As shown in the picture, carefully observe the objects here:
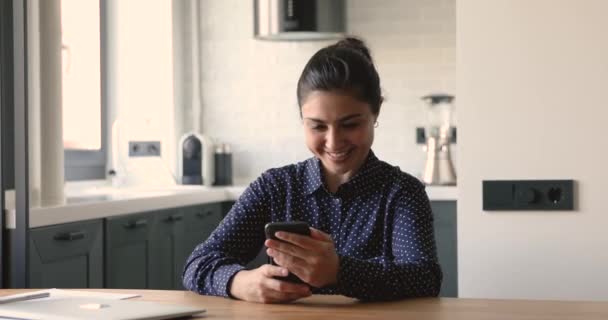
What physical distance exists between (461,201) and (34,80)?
145cm

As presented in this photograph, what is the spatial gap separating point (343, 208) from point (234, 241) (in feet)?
0.82

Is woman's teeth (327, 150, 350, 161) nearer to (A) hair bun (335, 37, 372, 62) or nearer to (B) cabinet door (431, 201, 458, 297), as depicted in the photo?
(A) hair bun (335, 37, 372, 62)

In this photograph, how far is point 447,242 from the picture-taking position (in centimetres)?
396

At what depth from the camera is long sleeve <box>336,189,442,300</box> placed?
1.73 metres

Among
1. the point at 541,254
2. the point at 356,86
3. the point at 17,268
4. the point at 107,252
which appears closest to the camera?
the point at 356,86

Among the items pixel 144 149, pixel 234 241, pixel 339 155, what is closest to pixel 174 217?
pixel 144 149

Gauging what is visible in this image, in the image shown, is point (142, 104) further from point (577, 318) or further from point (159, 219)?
point (577, 318)

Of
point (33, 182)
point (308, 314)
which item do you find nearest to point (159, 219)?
point (33, 182)

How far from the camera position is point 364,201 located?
2.01 meters

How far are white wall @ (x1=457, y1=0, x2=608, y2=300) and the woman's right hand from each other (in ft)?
2.68

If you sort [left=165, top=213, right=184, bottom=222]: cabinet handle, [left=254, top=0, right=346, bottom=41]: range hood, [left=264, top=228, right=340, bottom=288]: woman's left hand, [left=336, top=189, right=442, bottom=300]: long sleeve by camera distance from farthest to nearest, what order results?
1. [left=254, top=0, right=346, bottom=41]: range hood
2. [left=165, top=213, right=184, bottom=222]: cabinet handle
3. [left=336, top=189, right=442, bottom=300]: long sleeve
4. [left=264, top=228, right=340, bottom=288]: woman's left hand

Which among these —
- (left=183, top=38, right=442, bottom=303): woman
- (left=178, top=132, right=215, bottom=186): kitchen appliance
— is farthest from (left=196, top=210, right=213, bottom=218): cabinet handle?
(left=183, top=38, right=442, bottom=303): woman

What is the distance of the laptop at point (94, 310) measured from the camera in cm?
151

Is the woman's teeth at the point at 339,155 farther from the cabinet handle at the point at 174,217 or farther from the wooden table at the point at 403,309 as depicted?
the cabinet handle at the point at 174,217
